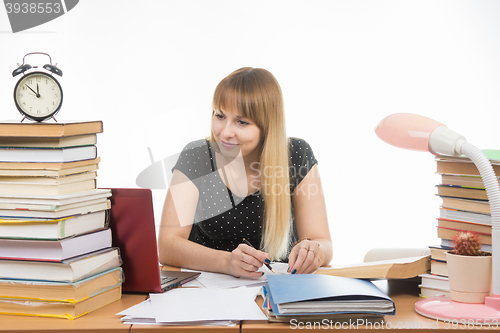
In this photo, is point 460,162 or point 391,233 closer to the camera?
point 460,162

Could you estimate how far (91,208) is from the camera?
3.14 feet

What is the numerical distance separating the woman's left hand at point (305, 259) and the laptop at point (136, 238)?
298mm

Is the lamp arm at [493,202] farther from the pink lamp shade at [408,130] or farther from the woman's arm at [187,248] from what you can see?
the woman's arm at [187,248]

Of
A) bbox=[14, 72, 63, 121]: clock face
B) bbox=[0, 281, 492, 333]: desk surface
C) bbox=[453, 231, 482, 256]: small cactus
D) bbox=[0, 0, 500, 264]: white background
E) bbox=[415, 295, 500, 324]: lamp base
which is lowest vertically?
bbox=[0, 281, 492, 333]: desk surface

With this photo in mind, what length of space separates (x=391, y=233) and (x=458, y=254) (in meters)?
2.29

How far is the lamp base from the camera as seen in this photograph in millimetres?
785

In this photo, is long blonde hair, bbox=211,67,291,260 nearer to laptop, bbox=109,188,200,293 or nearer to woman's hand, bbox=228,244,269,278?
woman's hand, bbox=228,244,269,278

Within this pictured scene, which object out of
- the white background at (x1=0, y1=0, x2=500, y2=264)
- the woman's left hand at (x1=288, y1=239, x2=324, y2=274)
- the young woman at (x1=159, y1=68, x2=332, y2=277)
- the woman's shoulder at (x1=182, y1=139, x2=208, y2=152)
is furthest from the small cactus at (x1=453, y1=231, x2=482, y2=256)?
the white background at (x1=0, y1=0, x2=500, y2=264)

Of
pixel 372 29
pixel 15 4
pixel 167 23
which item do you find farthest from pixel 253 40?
pixel 15 4

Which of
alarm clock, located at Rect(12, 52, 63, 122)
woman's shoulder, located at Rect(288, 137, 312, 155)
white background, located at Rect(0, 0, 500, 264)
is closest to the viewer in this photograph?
alarm clock, located at Rect(12, 52, 63, 122)

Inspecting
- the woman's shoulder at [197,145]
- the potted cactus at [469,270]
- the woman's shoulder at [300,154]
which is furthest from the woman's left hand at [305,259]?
the woman's shoulder at [197,145]

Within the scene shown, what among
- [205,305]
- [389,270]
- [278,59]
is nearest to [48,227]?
[205,305]

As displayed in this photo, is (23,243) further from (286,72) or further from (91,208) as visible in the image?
(286,72)

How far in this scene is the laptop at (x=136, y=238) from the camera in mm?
974
